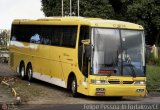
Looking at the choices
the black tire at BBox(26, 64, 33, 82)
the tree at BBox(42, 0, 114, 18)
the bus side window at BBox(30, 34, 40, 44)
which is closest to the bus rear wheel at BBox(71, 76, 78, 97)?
the bus side window at BBox(30, 34, 40, 44)

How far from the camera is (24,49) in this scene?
32500mm

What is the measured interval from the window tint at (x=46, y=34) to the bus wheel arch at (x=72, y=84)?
1331 millimetres

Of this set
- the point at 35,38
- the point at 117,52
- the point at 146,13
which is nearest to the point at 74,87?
the point at 117,52

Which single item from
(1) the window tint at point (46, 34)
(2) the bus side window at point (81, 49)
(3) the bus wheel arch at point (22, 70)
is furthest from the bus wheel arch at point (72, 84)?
(3) the bus wheel arch at point (22, 70)

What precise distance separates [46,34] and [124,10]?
42.0 metres

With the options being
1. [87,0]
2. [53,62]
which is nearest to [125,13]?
[87,0]

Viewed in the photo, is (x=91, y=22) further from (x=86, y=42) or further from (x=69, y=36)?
(x=69, y=36)

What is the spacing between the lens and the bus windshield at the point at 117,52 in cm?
2328

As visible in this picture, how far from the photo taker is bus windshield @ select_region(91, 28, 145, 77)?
917 inches

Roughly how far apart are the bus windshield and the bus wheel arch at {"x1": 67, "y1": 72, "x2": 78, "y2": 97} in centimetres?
181

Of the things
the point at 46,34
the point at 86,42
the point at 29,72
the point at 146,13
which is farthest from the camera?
the point at 146,13

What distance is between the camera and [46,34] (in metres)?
29.0

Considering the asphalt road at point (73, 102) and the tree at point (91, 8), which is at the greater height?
the tree at point (91, 8)

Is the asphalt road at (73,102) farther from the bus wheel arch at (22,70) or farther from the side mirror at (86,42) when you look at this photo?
the bus wheel arch at (22,70)
